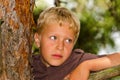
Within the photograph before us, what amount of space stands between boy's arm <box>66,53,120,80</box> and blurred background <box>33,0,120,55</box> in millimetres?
2019

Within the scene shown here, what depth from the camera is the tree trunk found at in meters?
1.12

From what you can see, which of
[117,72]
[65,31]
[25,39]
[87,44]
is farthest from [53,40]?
[87,44]

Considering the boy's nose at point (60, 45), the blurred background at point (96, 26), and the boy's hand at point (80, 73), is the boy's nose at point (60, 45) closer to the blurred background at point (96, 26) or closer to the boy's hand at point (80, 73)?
the boy's hand at point (80, 73)

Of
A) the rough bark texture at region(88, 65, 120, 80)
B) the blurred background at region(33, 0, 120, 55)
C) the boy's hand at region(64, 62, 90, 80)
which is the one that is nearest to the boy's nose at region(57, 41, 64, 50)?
the boy's hand at region(64, 62, 90, 80)

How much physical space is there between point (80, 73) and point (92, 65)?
0.18 ft

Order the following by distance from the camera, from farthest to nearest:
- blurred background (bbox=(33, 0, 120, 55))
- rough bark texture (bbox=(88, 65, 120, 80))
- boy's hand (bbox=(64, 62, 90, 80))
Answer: blurred background (bbox=(33, 0, 120, 55)) → boy's hand (bbox=(64, 62, 90, 80)) → rough bark texture (bbox=(88, 65, 120, 80))

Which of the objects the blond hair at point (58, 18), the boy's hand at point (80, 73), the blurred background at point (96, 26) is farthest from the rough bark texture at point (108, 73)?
the blurred background at point (96, 26)

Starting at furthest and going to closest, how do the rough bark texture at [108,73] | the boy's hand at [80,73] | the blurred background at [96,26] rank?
the blurred background at [96,26]
the boy's hand at [80,73]
the rough bark texture at [108,73]

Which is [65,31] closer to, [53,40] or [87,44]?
[53,40]

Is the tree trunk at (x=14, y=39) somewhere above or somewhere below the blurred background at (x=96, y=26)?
above

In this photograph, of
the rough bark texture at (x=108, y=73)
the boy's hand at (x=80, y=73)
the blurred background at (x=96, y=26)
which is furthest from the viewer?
the blurred background at (x=96, y=26)

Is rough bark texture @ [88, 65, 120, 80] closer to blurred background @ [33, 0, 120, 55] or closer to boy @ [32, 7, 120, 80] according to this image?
boy @ [32, 7, 120, 80]

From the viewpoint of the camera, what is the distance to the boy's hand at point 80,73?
1.29 metres

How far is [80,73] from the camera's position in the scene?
130 centimetres
